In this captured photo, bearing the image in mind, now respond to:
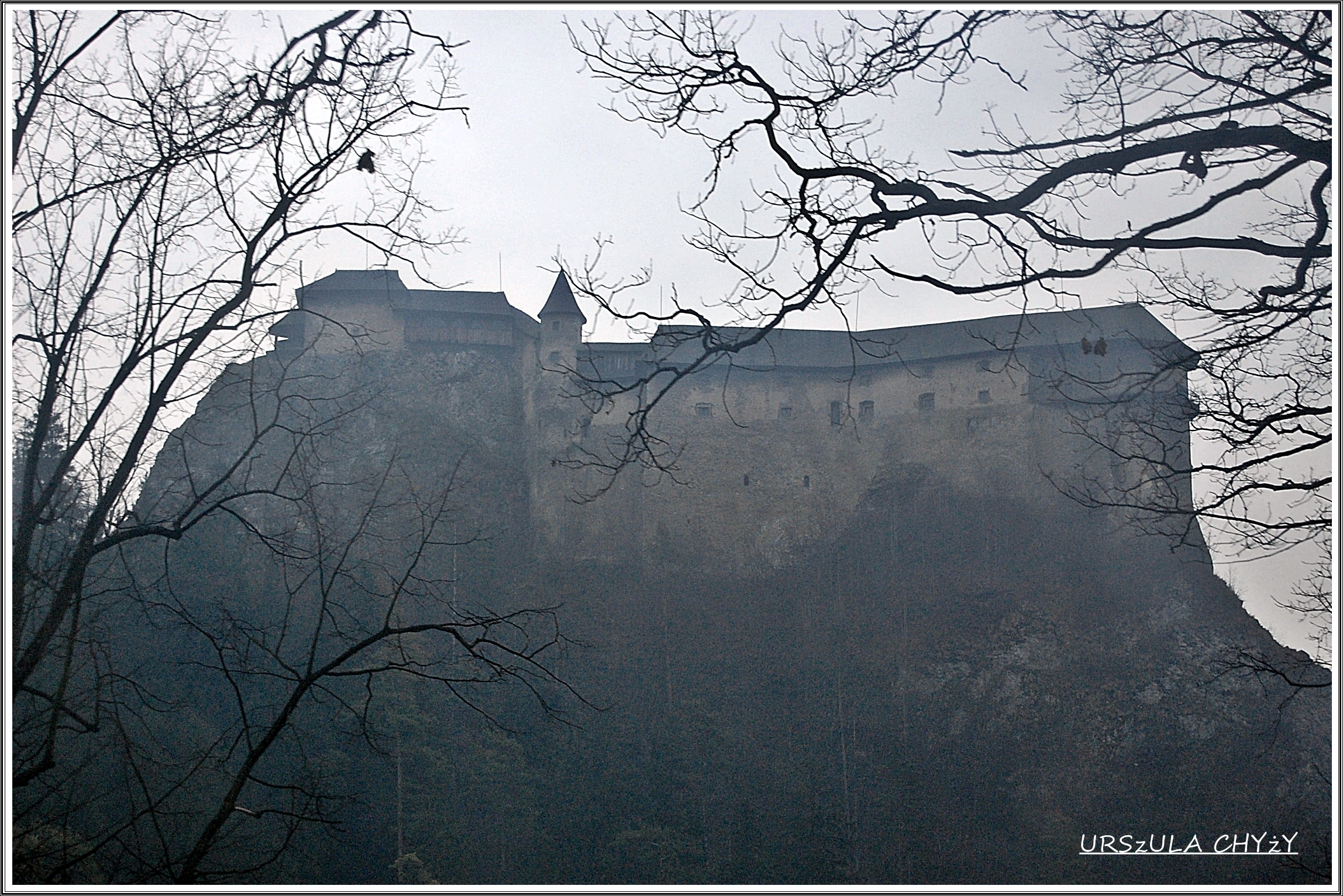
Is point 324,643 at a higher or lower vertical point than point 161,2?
lower

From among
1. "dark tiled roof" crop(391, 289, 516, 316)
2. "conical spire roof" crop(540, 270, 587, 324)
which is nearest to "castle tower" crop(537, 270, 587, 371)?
"conical spire roof" crop(540, 270, 587, 324)

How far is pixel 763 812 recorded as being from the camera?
28.1 metres

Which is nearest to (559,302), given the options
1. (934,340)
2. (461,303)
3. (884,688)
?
(461,303)

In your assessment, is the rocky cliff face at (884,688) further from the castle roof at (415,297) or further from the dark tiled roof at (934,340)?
the dark tiled roof at (934,340)

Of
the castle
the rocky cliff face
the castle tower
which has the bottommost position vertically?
the rocky cliff face

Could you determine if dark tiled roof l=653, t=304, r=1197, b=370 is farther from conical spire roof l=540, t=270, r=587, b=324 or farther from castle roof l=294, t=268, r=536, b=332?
castle roof l=294, t=268, r=536, b=332

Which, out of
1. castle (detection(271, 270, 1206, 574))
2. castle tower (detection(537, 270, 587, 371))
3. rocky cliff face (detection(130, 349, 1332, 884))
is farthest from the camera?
castle tower (detection(537, 270, 587, 371))

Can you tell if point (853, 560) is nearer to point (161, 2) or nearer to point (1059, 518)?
point (1059, 518)

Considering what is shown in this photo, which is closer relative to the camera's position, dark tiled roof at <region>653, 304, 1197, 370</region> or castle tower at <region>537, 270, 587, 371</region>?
dark tiled roof at <region>653, 304, 1197, 370</region>

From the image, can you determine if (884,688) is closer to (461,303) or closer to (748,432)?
(748,432)

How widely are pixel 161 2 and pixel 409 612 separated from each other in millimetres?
24870

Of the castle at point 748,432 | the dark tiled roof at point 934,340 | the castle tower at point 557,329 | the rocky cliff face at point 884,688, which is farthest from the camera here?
the castle tower at point 557,329

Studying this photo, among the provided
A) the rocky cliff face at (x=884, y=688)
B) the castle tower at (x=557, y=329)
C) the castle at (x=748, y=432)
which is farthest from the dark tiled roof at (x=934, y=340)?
the rocky cliff face at (x=884, y=688)

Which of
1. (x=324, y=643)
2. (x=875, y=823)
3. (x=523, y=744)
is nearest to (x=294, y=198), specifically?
(x=324, y=643)
